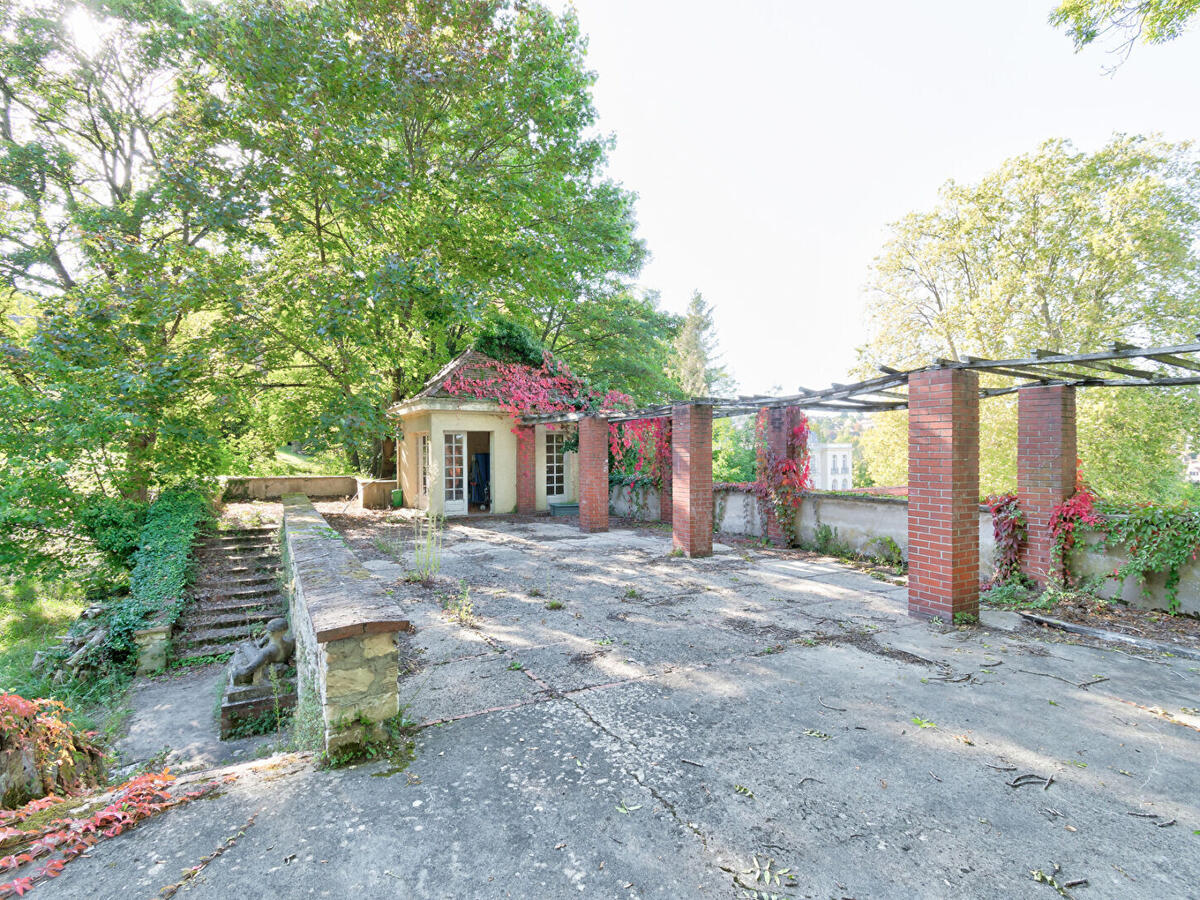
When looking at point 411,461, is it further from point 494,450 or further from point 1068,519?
point 1068,519

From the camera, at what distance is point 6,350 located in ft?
24.5

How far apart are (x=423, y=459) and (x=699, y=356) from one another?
86.9 feet

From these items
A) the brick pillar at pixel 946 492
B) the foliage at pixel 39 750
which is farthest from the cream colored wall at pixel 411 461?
the brick pillar at pixel 946 492

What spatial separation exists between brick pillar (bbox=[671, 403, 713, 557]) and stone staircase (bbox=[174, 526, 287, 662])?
578cm

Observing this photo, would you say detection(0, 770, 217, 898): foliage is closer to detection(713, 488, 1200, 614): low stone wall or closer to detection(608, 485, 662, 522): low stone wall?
detection(713, 488, 1200, 614): low stone wall

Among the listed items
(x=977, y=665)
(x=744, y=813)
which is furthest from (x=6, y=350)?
(x=977, y=665)

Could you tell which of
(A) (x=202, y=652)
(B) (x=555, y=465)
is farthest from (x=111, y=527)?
(B) (x=555, y=465)

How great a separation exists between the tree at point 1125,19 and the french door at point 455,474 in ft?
40.2

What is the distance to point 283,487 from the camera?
15.0 meters

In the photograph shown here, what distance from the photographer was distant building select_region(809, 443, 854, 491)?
29.0 meters

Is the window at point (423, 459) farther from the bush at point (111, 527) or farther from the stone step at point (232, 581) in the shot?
the bush at point (111, 527)

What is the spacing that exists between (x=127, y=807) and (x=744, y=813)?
8.60ft

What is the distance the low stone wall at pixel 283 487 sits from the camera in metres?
13.8

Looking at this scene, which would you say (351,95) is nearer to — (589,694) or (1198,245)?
(589,694)
